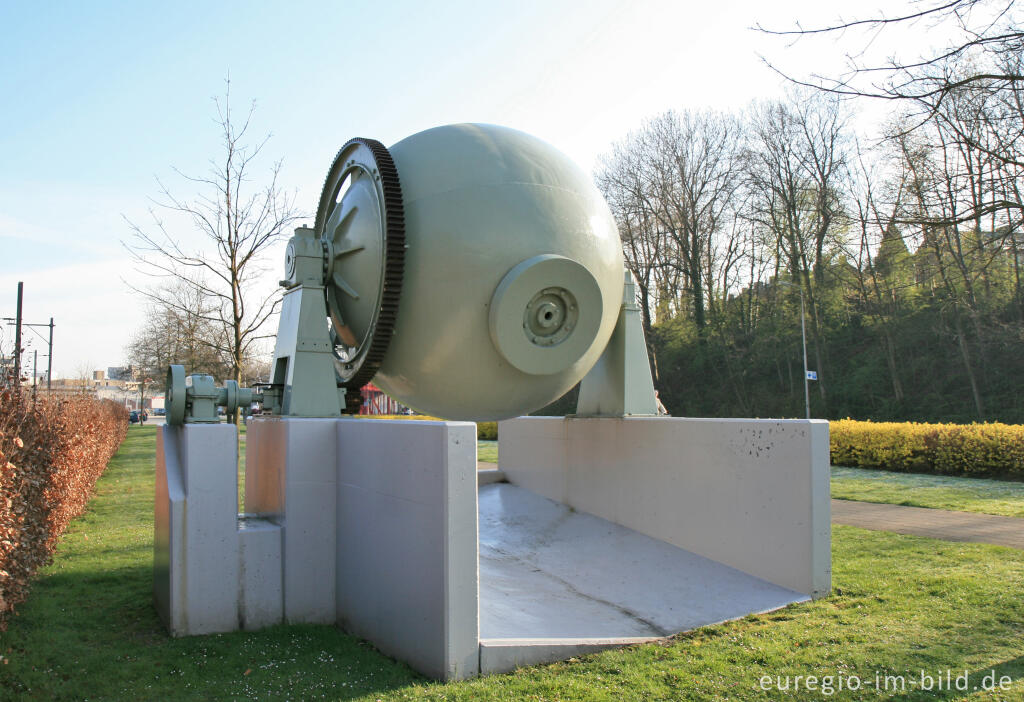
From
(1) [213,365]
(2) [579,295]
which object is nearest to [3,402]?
(2) [579,295]

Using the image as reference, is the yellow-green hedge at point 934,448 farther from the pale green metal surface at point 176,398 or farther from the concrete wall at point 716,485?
the pale green metal surface at point 176,398

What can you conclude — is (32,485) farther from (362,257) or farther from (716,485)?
(716,485)

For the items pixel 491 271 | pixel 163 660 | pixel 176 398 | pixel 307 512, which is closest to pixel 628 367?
pixel 491 271

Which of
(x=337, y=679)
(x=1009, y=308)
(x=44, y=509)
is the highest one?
(x=1009, y=308)

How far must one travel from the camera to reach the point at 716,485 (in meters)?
6.80

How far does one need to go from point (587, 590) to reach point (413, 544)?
2475 millimetres

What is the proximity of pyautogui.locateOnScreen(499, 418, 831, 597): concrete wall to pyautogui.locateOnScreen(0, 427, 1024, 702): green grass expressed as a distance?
590 mm

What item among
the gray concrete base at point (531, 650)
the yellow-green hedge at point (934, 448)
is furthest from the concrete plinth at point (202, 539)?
the yellow-green hedge at point (934, 448)

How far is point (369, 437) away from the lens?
5.42 m

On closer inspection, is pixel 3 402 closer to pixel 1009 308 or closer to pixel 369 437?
pixel 369 437

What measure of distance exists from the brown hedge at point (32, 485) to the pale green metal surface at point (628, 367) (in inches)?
217

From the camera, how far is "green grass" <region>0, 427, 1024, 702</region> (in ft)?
13.8

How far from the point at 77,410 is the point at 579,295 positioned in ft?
33.6

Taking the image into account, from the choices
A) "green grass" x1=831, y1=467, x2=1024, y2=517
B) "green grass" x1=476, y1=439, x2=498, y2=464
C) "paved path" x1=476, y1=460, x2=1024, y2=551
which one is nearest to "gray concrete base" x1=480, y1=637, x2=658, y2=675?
"paved path" x1=476, y1=460, x2=1024, y2=551
